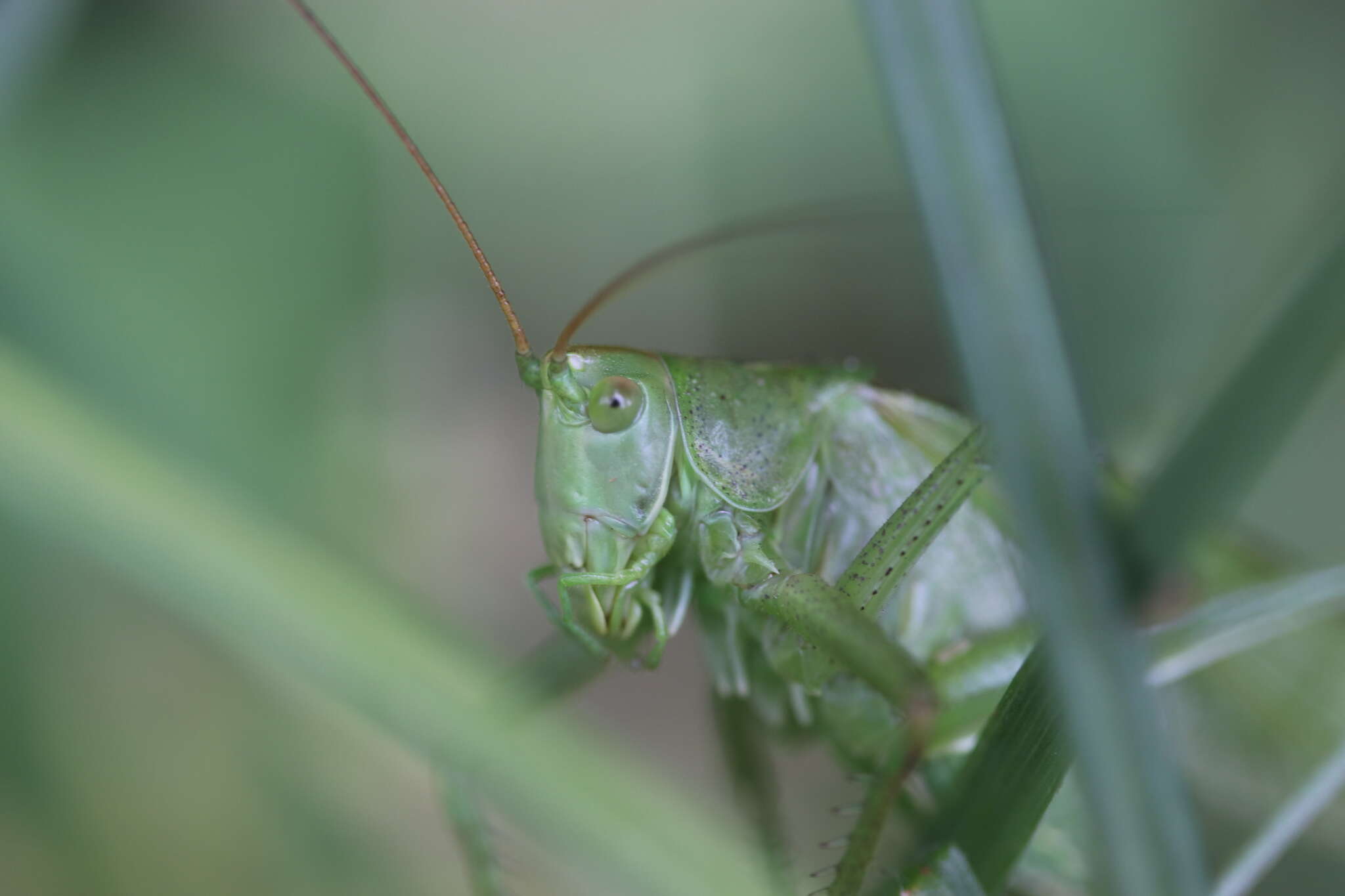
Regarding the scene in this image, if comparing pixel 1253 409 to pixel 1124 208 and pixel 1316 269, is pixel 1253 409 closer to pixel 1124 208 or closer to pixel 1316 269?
pixel 1316 269

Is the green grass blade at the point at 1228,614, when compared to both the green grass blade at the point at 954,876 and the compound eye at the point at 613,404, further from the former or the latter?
the compound eye at the point at 613,404

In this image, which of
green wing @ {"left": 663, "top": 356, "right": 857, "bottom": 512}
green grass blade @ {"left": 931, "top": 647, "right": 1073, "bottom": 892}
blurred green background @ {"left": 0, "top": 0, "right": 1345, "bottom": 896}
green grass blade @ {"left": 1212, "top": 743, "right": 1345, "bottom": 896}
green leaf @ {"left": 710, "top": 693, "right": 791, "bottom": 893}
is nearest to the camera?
green grass blade @ {"left": 931, "top": 647, "right": 1073, "bottom": 892}

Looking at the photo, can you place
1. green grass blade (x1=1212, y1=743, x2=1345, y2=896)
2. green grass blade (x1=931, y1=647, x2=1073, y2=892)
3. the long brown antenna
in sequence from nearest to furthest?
green grass blade (x1=931, y1=647, x2=1073, y2=892) → green grass blade (x1=1212, y1=743, x2=1345, y2=896) → the long brown antenna

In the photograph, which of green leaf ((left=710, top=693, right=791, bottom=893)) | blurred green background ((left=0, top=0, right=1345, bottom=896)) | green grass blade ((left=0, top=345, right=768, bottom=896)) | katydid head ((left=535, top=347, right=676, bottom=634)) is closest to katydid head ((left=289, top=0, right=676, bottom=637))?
katydid head ((left=535, top=347, right=676, bottom=634))

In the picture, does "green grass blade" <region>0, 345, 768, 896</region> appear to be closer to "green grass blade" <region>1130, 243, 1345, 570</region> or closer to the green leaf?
the green leaf

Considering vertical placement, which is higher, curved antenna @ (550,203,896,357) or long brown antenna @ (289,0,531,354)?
long brown antenna @ (289,0,531,354)

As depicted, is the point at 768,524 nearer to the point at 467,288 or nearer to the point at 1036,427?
the point at 1036,427
